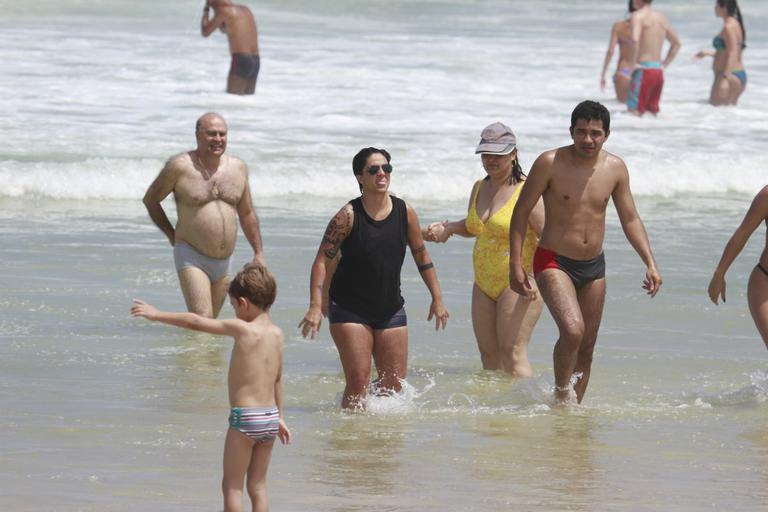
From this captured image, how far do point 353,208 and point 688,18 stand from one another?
1136 inches

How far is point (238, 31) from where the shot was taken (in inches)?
788

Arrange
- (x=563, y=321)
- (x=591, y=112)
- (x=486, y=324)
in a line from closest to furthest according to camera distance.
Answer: (x=591, y=112) < (x=563, y=321) < (x=486, y=324)

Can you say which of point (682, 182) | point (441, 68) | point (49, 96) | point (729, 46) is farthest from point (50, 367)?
point (441, 68)

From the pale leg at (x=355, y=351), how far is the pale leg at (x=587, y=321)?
43.1 inches

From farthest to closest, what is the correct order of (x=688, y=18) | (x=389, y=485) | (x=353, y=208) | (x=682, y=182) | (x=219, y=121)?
(x=688, y=18) → (x=682, y=182) → (x=219, y=121) → (x=353, y=208) → (x=389, y=485)

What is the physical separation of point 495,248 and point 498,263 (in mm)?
79

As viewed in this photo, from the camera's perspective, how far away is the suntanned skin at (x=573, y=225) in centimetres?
725

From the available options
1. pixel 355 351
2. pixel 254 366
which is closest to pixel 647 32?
pixel 355 351

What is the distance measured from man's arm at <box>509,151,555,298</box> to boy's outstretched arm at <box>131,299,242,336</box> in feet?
7.83

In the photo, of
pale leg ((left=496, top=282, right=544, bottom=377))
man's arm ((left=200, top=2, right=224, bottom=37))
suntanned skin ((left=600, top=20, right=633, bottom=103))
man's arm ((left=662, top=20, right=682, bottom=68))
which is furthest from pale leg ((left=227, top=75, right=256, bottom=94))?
pale leg ((left=496, top=282, right=544, bottom=377))

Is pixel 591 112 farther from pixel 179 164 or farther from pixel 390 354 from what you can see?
pixel 179 164

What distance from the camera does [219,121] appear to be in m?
8.84

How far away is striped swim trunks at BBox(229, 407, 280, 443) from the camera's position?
511 centimetres

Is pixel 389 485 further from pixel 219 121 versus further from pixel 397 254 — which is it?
pixel 219 121
